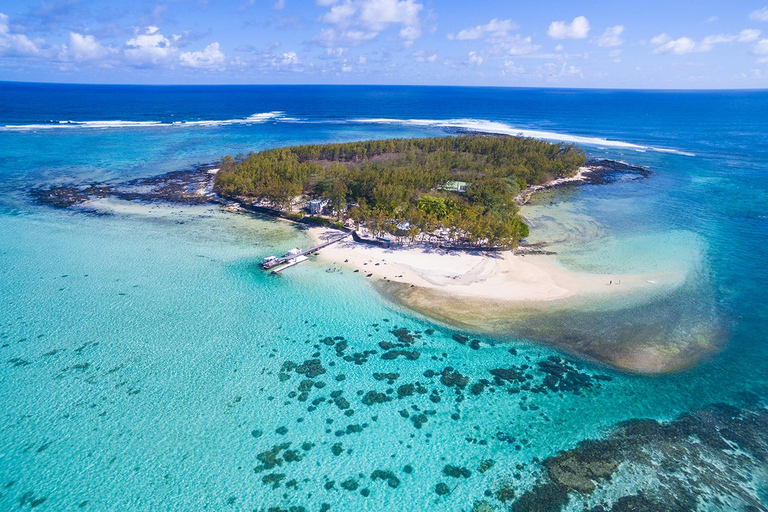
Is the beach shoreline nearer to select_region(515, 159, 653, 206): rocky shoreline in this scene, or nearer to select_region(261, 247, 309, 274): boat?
select_region(261, 247, 309, 274): boat

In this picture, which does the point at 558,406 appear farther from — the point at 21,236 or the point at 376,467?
the point at 21,236

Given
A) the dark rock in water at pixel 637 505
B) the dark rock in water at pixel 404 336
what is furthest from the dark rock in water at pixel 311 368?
the dark rock in water at pixel 637 505

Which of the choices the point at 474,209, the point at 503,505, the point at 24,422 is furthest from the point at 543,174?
the point at 24,422

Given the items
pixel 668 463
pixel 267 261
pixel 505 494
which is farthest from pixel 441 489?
pixel 267 261

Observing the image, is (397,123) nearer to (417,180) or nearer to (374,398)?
(417,180)

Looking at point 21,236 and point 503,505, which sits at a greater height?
point 21,236

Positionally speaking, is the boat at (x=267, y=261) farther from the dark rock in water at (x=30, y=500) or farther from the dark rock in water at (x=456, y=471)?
the dark rock in water at (x=456, y=471)
